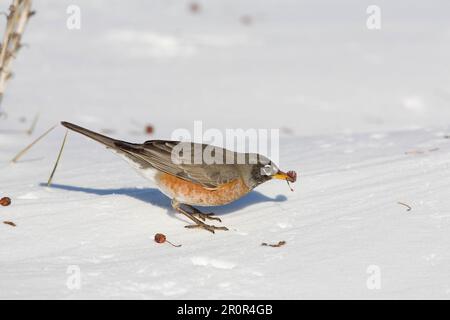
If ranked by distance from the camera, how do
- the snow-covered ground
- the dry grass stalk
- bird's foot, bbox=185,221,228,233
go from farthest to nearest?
1. the dry grass stalk
2. bird's foot, bbox=185,221,228,233
3. the snow-covered ground

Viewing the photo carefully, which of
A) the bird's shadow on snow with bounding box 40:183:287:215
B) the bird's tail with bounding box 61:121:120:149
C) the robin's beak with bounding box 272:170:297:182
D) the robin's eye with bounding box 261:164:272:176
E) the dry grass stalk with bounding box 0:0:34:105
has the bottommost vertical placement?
the bird's shadow on snow with bounding box 40:183:287:215

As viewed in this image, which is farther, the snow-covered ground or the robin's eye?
the robin's eye

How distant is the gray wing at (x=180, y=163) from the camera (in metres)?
5.22

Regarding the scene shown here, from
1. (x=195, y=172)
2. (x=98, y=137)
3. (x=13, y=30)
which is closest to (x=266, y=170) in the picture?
(x=195, y=172)

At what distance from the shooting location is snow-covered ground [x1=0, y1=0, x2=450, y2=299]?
4.06 metres

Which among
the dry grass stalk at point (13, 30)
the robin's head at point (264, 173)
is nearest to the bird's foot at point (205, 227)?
the robin's head at point (264, 173)

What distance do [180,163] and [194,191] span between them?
0.83 ft

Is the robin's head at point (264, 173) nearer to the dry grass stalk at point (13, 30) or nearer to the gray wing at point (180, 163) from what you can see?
the gray wing at point (180, 163)

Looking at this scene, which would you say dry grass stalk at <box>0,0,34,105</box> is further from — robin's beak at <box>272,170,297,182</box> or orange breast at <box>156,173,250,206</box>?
robin's beak at <box>272,170,297,182</box>

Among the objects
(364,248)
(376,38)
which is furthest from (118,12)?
(364,248)

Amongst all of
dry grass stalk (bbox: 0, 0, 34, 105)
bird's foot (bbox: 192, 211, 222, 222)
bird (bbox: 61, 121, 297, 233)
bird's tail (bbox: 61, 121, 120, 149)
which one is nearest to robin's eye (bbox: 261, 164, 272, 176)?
bird (bbox: 61, 121, 297, 233)

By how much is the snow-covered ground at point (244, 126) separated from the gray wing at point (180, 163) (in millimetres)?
344

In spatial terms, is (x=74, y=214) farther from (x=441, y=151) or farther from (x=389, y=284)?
(x=441, y=151)

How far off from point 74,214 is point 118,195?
528mm
